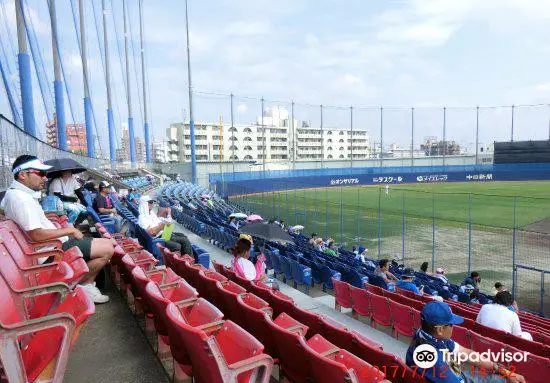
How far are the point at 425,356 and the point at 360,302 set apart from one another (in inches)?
157

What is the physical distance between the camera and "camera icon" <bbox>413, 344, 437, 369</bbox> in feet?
8.84

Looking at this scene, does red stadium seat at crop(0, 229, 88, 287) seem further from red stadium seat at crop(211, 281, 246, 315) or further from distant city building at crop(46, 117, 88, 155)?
distant city building at crop(46, 117, 88, 155)

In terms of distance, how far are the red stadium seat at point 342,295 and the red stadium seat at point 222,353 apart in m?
4.71

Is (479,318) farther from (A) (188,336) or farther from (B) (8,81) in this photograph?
(B) (8,81)

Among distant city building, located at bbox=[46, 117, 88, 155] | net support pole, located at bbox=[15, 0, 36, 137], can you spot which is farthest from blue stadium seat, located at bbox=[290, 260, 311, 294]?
distant city building, located at bbox=[46, 117, 88, 155]

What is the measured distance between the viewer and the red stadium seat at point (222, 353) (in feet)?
6.82

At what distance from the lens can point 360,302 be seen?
6.63 m

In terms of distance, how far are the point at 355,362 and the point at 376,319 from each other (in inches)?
156

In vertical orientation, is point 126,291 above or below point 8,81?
below

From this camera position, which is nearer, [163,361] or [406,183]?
[163,361]

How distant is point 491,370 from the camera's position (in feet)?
9.96

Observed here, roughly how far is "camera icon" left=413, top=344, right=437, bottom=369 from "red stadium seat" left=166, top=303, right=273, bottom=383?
1.16 m

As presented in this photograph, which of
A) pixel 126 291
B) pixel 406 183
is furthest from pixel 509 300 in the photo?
Answer: pixel 406 183

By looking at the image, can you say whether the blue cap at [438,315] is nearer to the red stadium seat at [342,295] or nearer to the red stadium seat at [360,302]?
the red stadium seat at [360,302]
